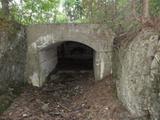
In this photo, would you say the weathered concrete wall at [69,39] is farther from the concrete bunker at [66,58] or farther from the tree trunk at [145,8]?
the tree trunk at [145,8]

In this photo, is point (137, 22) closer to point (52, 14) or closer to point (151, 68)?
point (151, 68)

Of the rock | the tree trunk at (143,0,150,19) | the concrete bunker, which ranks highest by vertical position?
the tree trunk at (143,0,150,19)

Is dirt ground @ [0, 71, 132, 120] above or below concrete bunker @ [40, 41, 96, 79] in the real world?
below

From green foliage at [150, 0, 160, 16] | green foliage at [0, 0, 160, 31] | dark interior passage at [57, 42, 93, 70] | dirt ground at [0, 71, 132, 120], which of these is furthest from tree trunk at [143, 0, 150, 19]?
dark interior passage at [57, 42, 93, 70]

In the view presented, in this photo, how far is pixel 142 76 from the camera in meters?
5.85

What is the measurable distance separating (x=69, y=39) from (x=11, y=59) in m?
1.89

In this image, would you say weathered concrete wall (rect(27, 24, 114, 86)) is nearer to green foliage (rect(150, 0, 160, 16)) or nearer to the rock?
green foliage (rect(150, 0, 160, 16))

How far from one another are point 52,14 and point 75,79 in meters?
4.31

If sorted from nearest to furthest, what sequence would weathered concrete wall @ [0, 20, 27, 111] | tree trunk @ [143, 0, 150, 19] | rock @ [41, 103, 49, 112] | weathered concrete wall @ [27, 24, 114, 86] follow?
tree trunk @ [143, 0, 150, 19] → rock @ [41, 103, 49, 112] → weathered concrete wall @ [0, 20, 27, 111] → weathered concrete wall @ [27, 24, 114, 86]

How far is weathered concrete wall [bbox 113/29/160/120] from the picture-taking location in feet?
17.6

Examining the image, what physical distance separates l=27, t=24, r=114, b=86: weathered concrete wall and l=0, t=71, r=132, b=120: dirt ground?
1.38 ft

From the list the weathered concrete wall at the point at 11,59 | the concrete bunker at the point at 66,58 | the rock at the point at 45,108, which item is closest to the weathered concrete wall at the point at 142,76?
the rock at the point at 45,108

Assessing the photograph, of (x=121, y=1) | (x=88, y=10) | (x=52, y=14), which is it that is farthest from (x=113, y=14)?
(x=52, y=14)

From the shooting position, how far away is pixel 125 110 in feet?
22.3
